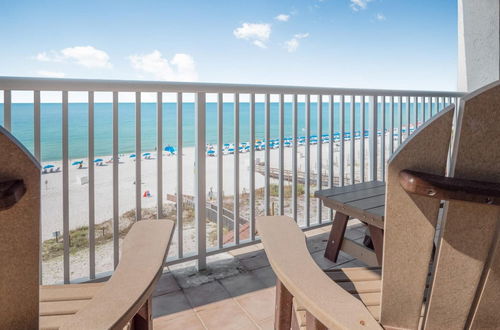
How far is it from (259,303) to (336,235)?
2.29 ft

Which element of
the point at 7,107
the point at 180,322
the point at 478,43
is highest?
the point at 478,43

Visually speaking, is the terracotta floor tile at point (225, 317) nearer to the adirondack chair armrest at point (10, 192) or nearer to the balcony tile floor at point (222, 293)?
the balcony tile floor at point (222, 293)

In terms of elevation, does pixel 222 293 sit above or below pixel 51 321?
below

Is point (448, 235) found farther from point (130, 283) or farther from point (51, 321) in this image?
point (51, 321)

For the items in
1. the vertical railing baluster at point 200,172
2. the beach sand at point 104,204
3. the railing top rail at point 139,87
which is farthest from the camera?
the beach sand at point 104,204

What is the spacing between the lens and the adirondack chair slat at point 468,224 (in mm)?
589

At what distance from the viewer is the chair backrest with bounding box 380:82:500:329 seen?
1.97ft

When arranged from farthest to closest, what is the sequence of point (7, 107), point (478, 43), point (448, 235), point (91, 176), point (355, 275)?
point (478, 43) → point (91, 176) → point (7, 107) → point (355, 275) → point (448, 235)

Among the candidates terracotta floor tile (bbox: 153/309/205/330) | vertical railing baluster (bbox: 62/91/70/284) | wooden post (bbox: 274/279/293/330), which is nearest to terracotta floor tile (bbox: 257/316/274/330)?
terracotta floor tile (bbox: 153/309/205/330)

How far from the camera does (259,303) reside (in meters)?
1.81

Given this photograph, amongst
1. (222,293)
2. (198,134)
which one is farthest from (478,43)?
(222,293)

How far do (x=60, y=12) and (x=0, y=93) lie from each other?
53.7 metres

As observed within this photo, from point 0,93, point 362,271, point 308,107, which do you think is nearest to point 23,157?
point 362,271

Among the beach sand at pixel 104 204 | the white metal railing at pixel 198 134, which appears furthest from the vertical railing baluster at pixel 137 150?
the beach sand at pixel 104 204
